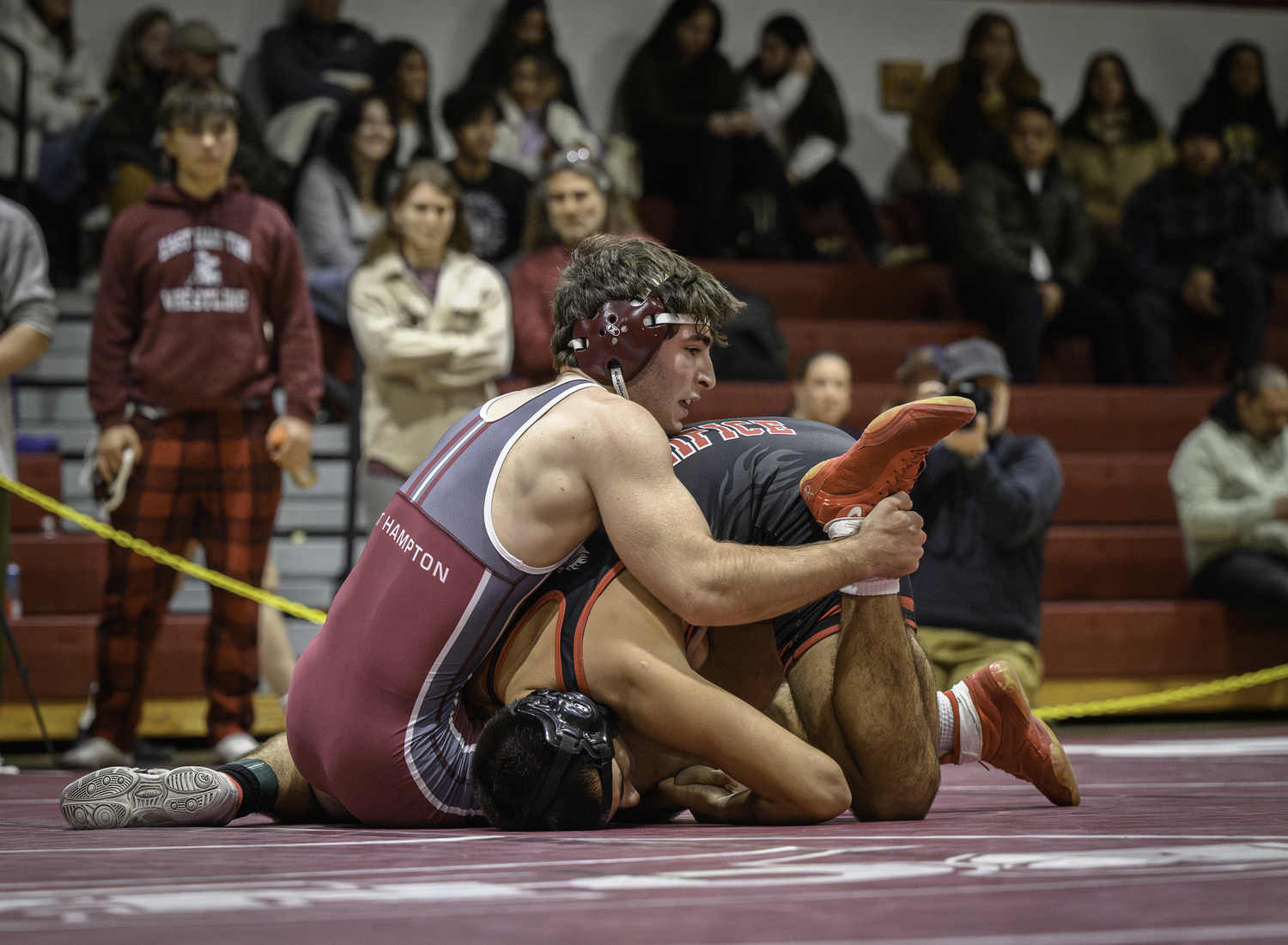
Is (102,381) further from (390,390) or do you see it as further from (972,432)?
(972,432)

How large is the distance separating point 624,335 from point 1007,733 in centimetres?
95

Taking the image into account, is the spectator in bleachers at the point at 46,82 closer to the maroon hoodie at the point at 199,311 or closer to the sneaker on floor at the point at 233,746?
the maroon hoodie at the point at 199,311

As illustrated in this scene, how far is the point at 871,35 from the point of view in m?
8.94

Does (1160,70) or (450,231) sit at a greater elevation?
(1160,70)

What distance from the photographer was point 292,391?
4.34 m

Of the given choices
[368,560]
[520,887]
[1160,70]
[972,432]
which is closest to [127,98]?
[972,432]

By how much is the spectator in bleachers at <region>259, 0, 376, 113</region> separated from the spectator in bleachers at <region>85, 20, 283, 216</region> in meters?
0.63

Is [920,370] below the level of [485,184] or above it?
below

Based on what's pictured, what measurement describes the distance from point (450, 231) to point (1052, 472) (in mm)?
1995

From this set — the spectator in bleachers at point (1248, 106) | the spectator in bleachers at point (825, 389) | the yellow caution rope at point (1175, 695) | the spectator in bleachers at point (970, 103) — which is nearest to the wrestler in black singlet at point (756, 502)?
the spectator in bleachers at point (825, 389)

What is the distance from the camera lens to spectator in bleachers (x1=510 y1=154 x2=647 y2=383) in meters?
4.84

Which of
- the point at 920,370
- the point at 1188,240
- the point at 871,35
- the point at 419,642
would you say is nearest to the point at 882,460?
the point at 419,642

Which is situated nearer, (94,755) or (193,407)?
(94,755)

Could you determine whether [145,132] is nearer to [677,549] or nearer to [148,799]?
[148,799]
